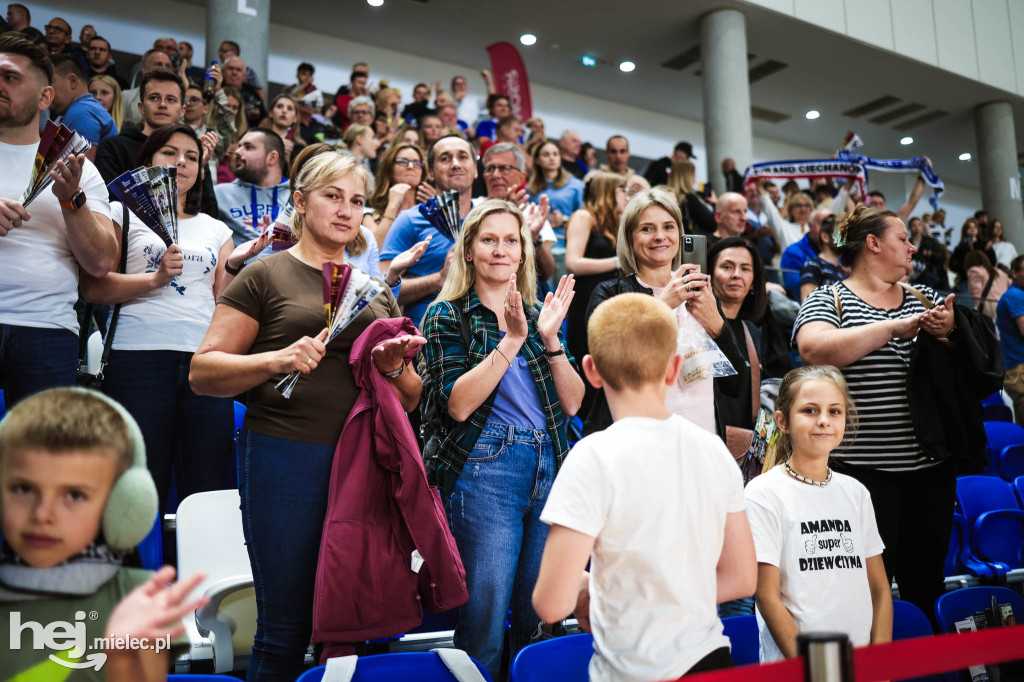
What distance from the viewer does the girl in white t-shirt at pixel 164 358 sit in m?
2.62

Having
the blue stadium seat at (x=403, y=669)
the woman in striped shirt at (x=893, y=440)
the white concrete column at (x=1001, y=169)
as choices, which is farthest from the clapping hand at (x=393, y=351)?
the white concrete column at (x=1001, y=169)

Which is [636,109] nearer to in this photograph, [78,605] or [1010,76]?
[1010,76]

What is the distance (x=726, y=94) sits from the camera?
9609 mm

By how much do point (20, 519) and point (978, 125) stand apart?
14717 mm

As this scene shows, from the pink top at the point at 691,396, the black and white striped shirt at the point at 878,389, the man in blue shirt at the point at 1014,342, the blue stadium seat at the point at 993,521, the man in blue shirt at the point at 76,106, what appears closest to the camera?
the pink top at the point at 691,396

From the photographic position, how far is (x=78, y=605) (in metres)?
0.96

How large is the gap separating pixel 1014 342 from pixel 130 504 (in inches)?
225

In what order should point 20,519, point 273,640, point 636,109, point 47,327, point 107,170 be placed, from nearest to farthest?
point 20,519 → point 273,640 → point 47,327 → point 107,170 → point 636,109

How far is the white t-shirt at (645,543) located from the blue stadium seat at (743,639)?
2.41 ft

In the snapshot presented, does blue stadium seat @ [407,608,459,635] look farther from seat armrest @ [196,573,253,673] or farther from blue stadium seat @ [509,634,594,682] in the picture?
blue stadium seat @ [509,634,594,682]

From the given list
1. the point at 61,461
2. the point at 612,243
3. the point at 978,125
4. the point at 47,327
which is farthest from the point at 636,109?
the point at 61,461

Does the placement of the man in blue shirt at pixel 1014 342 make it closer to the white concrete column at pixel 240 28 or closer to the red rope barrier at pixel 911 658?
the red rope barrier at pixel 911 658

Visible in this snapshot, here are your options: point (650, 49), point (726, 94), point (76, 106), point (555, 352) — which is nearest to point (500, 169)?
point (555, 352)

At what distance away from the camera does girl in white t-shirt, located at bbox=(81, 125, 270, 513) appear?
2.62m
